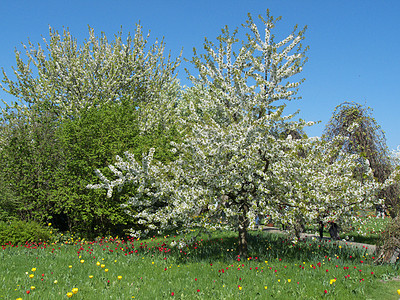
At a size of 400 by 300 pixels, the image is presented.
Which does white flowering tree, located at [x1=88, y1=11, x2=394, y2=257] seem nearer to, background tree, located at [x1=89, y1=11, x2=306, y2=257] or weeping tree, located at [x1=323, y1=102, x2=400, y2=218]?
background tree, located at [x1=89, y1=11, x2=306, y2=257]

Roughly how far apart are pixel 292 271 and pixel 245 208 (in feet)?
7.41

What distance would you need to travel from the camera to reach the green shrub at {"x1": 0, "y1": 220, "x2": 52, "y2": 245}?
1187 centimetres

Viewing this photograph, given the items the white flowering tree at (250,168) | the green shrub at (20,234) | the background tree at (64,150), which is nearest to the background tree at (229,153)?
the white flowering tree at (250,168)

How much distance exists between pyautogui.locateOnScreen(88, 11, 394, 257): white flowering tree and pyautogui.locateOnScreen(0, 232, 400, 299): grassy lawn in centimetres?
107

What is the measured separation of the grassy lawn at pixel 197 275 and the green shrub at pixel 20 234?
7.15ft

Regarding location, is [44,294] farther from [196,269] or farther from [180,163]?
[180,163]

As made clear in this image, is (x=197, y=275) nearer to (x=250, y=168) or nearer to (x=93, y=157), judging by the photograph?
(x=250, y=168)

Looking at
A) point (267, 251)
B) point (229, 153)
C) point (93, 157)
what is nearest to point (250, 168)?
point (229, 153)

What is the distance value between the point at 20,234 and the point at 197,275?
8.38m

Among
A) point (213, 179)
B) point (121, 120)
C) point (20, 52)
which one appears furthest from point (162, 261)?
point (20, 52)

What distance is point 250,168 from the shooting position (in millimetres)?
7719

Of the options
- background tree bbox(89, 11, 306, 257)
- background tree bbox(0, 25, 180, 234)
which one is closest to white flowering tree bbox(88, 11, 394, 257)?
background tree bbox(89, 11, 306, 257)

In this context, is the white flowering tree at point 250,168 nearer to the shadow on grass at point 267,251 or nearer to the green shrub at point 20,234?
the shadow on grass at point 267,251

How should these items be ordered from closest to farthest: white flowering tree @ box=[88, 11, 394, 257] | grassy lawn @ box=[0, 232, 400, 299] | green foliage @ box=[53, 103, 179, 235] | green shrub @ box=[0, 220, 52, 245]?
grassy lawn @ box=[0, 232, 400, 299]
white flowering tree @ box=[88, 11, 394, 257]
green shrub @ box=[0, 220, 52, 245]
green foliage @ box=[53, 103, 179, 235]
